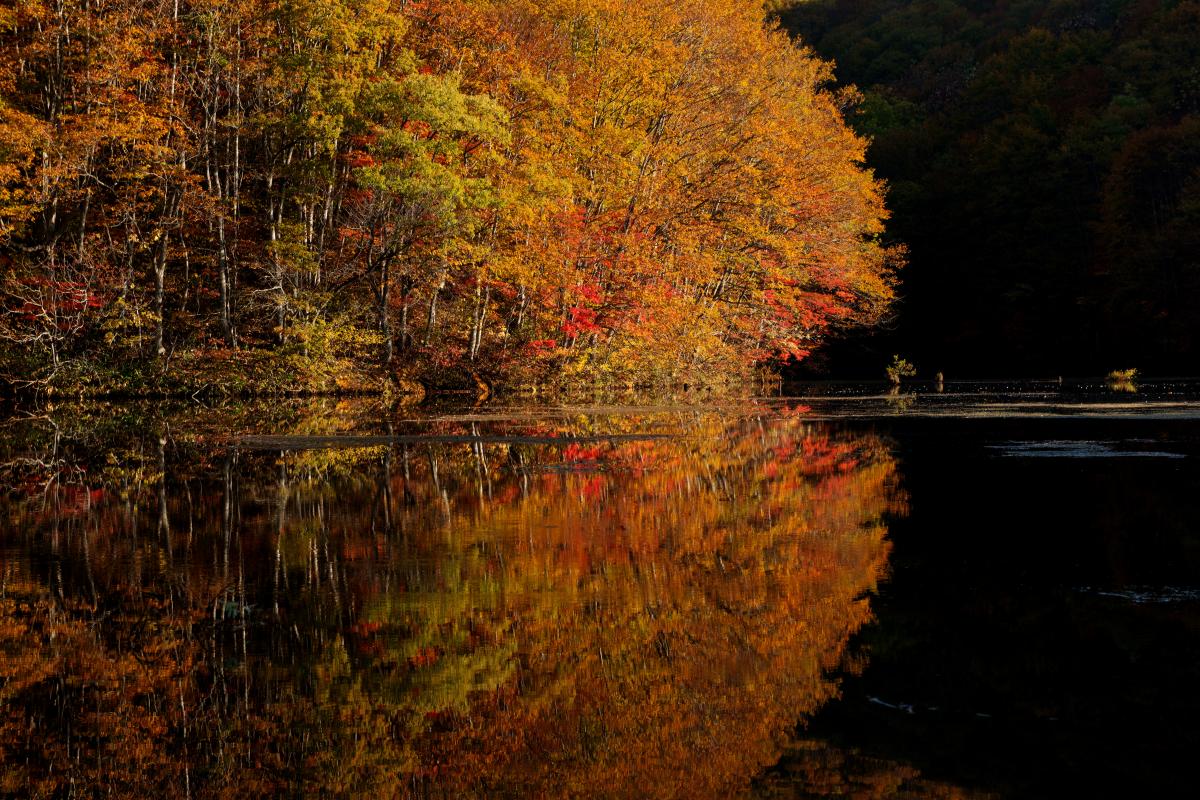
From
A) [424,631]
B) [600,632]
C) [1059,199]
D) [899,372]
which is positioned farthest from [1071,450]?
[1059,199]

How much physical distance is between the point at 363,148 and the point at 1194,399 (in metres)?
22.4

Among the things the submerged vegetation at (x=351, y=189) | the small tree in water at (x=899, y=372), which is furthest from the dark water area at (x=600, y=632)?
the small tree in water at (x=899, y=372)

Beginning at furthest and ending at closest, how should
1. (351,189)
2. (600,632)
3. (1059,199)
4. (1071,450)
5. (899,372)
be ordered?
(1059,199) → (899,372) → (351,189) → (1071,450) → (600,632)

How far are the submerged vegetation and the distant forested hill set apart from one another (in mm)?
23497

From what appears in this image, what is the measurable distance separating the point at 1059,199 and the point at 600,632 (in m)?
65.8

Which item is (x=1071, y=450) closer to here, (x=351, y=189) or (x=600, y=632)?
(x=600, y=632)

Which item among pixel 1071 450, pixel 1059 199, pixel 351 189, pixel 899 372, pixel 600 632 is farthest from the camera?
pixel 1059 199

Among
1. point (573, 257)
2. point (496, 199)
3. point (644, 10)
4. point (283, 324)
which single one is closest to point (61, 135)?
point (283, 324)

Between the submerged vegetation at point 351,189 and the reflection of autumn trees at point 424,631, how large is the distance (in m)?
18.8

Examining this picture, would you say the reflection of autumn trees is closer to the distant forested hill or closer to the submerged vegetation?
the submerged vegetation

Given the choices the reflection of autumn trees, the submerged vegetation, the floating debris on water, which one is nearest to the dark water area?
the reflection of autumn trees

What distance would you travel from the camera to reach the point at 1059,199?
2589 inches

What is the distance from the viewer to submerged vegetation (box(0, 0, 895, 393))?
2931cm

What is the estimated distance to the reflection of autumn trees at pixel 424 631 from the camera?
14.5 feet
